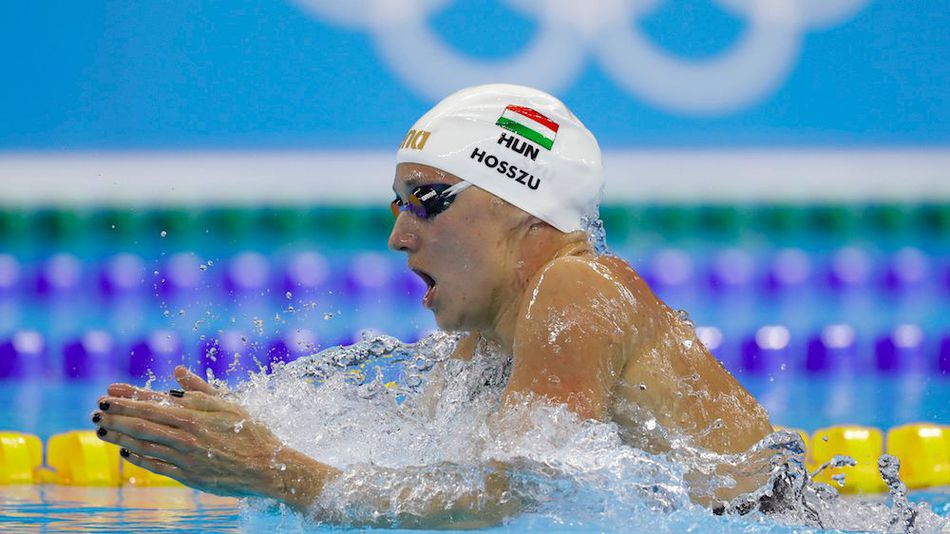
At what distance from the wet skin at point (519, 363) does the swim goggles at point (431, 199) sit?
0.05 feet

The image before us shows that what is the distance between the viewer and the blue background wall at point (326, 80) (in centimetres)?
749

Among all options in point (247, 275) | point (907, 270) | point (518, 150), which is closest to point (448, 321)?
point (518, 150)

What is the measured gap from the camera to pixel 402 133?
25.6ft

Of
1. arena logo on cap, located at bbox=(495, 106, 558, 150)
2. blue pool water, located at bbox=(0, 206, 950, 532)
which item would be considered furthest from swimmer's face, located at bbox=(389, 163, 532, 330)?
blue pool water, located at bbox=(0, 206, 950, 532)

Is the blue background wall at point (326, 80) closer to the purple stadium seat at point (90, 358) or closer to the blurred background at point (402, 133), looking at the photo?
the blurred background at point (402, 133)

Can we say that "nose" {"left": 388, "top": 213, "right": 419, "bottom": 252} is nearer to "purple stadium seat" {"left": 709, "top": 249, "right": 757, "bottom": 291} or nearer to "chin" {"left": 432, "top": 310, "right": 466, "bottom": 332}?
"chin" {"left": 432, "top": 310, "right": 466, "bottom": 332}

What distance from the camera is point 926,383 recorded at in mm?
6379

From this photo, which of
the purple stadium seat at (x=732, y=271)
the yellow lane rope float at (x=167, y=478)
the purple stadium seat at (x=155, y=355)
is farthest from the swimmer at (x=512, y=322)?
the purple stadium seat at (x=732, y=271)

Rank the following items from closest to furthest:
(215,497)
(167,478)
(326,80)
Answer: (215,497), (167,478), (326,80)

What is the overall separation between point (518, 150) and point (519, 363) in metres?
0.57

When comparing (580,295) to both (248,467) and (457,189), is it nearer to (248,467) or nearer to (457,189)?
(457,189)

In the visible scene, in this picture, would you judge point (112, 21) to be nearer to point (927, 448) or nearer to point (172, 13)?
point (172, 13)

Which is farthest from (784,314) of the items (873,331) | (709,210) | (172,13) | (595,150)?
(595,150)

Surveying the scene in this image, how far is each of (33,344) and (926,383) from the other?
491cm
